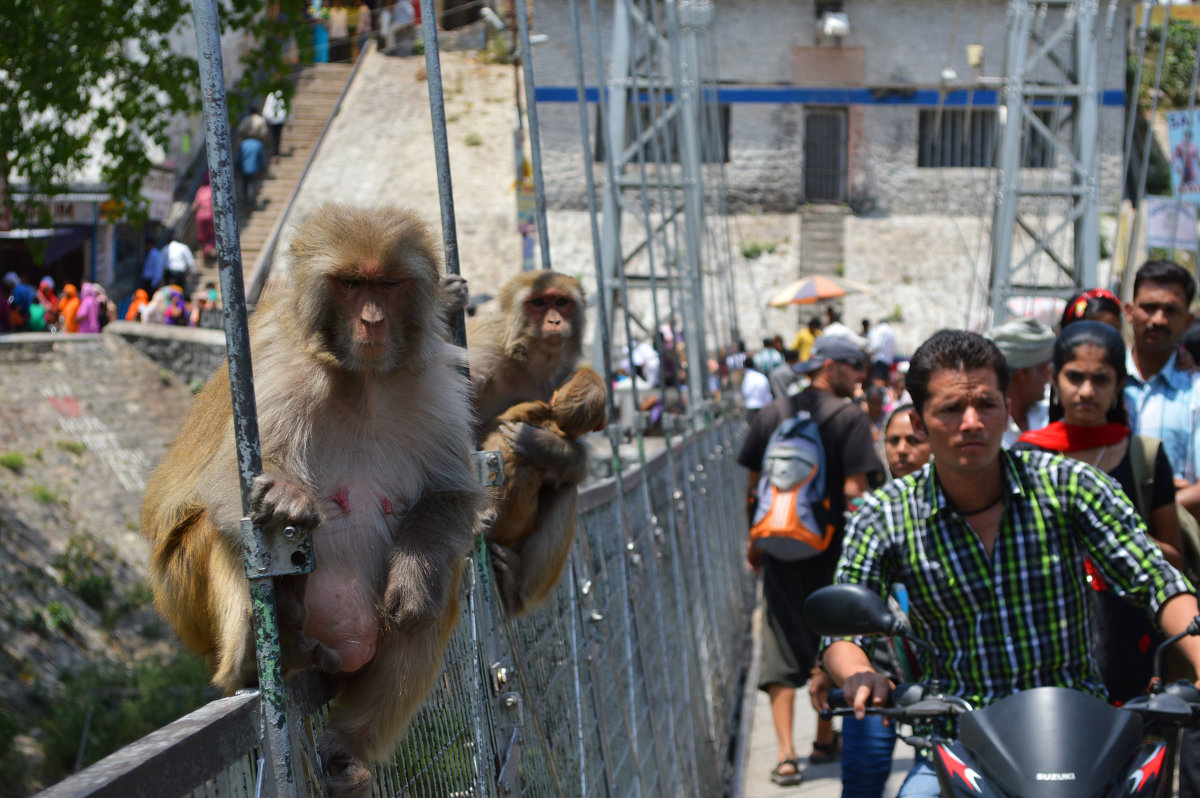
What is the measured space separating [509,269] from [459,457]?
21.3m

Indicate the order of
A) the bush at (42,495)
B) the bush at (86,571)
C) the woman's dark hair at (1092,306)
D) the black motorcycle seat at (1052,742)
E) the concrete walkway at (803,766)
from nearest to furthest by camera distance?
the black motorcycle seat at (1052,742) < the woman's dark hair at (1092,306) < the concrete walkway at (803,766) < the bush at (86,571) < the bush at (42,495)

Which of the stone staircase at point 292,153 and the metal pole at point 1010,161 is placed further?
the stone staircase at point 292,153

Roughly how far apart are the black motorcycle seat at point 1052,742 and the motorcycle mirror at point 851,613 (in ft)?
0.80

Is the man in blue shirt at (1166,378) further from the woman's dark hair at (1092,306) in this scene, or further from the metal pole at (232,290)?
the metal pole at (232,290)

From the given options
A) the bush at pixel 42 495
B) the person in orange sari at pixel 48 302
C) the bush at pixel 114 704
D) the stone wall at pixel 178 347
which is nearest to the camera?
the bush at pixel 114 704

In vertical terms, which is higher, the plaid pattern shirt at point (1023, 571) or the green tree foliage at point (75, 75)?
the green tree foliage at point (75, 75)

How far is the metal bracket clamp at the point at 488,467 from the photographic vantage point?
2.96m

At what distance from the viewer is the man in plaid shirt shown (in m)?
2.76

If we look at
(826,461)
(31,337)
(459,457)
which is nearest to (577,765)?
(459,457)

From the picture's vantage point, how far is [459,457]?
2.76 metres

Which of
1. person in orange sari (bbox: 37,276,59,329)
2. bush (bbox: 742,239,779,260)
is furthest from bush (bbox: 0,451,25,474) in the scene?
bush (bbox: 742,239,779,260)

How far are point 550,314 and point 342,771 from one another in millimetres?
2213

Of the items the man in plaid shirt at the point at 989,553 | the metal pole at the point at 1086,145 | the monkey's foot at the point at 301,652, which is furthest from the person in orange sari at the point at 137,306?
the monkey's foot at the point at 301,652

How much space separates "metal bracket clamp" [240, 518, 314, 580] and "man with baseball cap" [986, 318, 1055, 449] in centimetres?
332
